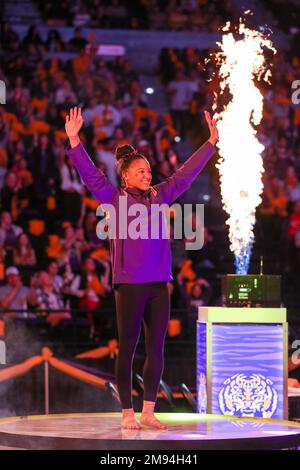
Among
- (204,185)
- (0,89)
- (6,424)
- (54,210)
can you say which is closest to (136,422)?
(6,424)

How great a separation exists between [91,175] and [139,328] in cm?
99

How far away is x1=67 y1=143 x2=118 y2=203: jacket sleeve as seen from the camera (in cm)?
636

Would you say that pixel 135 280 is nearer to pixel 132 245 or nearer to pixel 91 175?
pixel 132 245

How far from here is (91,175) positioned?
6.40 meters

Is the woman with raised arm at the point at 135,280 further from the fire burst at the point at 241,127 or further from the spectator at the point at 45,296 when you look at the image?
the spectator at the point at 45,296

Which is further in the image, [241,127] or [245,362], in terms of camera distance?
[241,127]

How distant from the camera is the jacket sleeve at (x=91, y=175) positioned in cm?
636

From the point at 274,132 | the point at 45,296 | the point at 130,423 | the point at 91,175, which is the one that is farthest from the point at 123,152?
the point at 274,132

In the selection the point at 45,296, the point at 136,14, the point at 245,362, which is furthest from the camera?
the point at 136,14

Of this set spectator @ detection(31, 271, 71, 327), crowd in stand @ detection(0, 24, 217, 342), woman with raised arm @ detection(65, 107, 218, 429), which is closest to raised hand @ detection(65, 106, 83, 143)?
woman with raised arm @ detection(65, 107, 218, 429)

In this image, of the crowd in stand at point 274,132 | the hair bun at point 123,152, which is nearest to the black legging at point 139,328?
the hair bun at point 123,152

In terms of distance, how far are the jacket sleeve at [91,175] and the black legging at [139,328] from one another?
582 mm

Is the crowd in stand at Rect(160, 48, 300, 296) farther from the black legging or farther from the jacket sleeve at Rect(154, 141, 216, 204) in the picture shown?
the black legging

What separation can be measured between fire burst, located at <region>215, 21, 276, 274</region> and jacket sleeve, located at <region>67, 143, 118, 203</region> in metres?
2.47
